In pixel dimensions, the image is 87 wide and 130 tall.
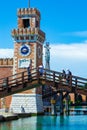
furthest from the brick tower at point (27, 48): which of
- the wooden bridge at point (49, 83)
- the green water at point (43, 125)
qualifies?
the wooden bridge at point (49, 83)

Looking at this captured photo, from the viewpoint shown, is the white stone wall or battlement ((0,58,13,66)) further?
battlement ((0,58,13,66))

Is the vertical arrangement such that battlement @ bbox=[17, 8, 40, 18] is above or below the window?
above

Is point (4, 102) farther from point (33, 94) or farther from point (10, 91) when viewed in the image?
point (10, 91)

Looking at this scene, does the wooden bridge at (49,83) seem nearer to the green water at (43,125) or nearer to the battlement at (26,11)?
the green water at (43,125)

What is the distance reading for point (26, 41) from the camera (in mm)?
77812

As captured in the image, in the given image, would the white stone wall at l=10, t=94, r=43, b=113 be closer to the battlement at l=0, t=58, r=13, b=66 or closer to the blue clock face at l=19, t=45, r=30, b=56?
the blue clock face at l=19, t=45, r=30, b=56

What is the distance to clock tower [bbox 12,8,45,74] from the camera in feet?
253

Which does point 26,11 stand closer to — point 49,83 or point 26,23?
point 26,23

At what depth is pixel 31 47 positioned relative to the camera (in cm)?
7719

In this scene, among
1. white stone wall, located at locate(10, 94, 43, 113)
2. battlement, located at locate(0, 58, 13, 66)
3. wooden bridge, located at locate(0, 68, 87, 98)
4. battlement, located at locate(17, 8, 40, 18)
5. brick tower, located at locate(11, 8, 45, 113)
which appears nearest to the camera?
wooden bridge, located at locate(0, 68, 87, 98)

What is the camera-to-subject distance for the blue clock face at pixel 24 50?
254ft

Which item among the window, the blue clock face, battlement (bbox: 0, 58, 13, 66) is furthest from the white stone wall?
the window

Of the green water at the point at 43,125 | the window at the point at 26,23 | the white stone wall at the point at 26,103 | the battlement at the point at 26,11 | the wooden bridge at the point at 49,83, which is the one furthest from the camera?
the window at the point at 26,23

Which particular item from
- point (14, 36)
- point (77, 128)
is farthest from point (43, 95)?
point (77, 128)
